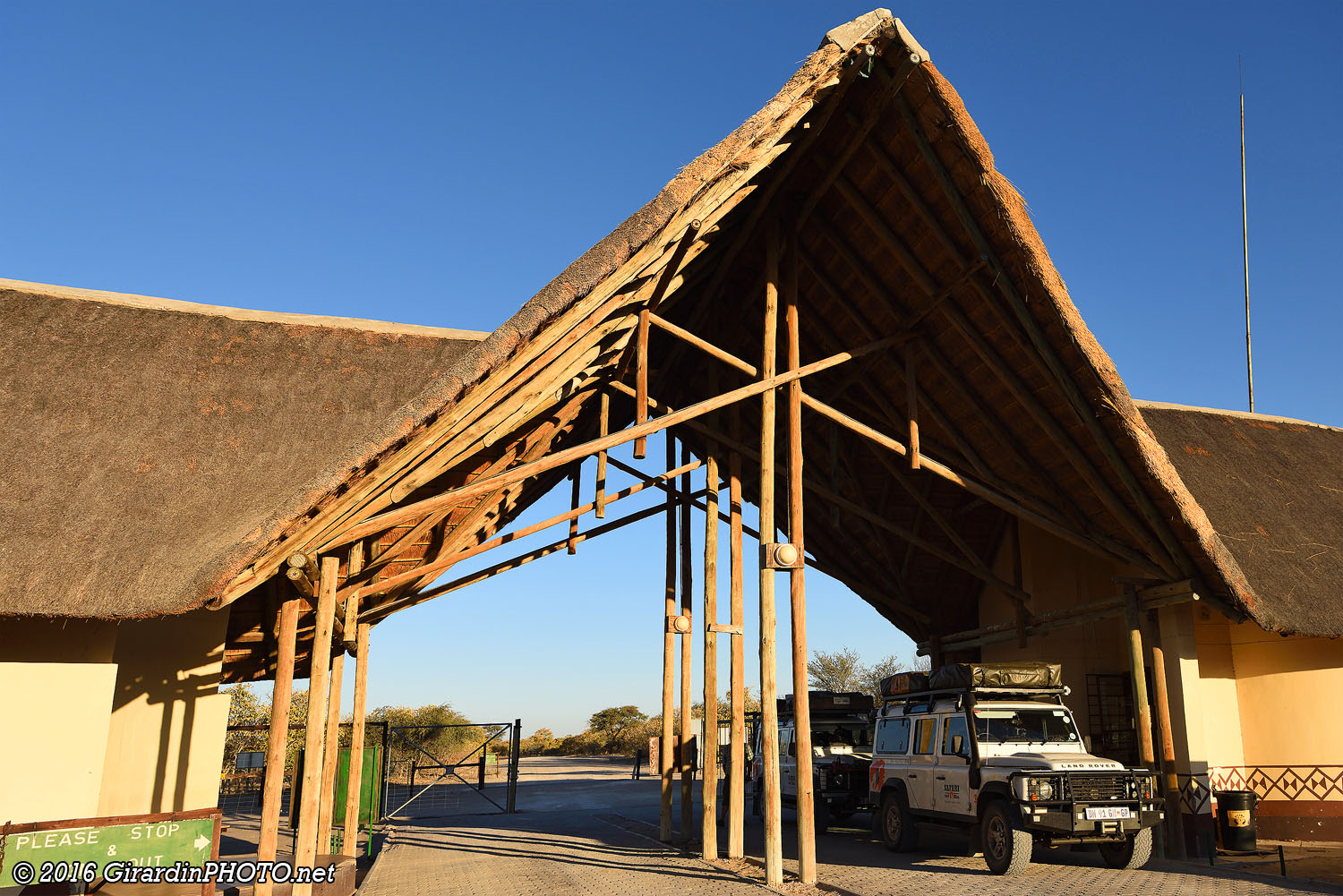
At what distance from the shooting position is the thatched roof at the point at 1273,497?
499 inches

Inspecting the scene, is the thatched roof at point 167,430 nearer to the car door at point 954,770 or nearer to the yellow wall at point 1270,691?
the car door at point 954,770

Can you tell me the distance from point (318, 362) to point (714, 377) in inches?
235

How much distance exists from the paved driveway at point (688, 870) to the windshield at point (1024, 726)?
150cm

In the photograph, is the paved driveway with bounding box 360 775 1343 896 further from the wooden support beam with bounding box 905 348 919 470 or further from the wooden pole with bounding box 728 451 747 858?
the wooden support beam with bounding box 905 348 919 470

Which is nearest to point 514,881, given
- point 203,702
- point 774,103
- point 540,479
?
point 203,702

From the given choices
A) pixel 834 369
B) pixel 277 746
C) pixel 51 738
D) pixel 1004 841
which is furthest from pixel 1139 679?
pixel 51 738

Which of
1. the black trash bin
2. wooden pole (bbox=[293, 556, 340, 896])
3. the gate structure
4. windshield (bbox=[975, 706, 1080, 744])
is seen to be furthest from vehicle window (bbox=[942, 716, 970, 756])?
the gate structure

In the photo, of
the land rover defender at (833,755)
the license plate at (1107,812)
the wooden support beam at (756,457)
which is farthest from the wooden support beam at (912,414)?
the land rover defender at (833,755)

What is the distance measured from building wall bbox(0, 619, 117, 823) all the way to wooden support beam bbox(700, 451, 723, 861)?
24.0 ft

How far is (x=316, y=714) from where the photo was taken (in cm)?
983

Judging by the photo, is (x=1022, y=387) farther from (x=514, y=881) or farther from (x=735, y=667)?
(x=514, y=881)

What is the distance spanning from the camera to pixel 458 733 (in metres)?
38.7

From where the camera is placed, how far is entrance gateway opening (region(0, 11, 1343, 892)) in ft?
31.1

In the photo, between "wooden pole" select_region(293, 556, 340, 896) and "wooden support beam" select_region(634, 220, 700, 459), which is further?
"wooden support beam" select_region(634, 220, 700, 459)
